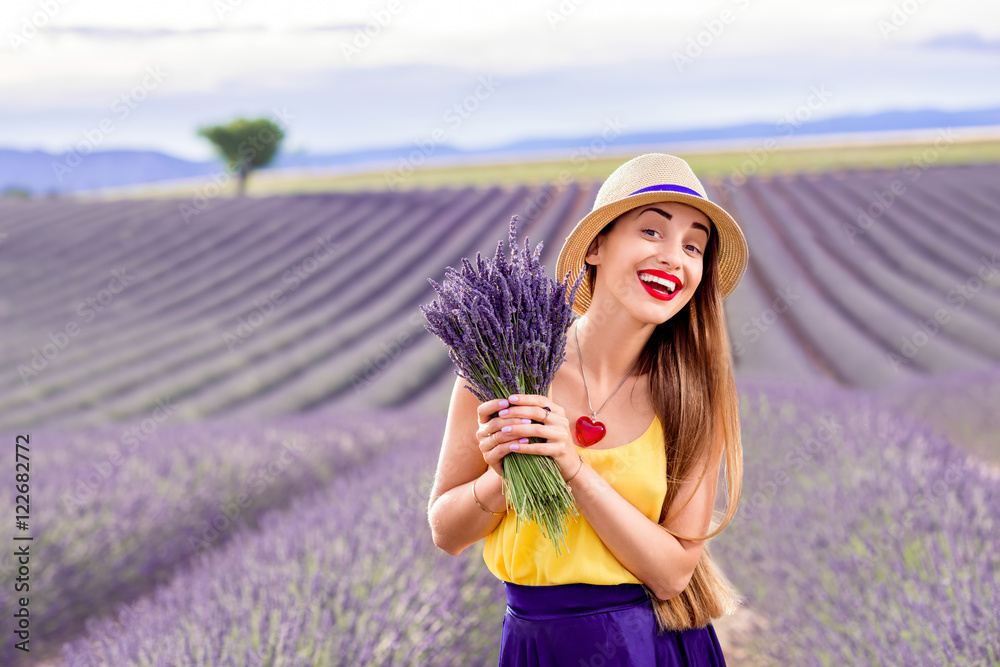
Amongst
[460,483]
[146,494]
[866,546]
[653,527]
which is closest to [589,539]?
[653,527]

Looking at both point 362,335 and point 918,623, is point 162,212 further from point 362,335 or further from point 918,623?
point 918,623

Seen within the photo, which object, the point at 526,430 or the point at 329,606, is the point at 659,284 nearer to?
the point at 526,430

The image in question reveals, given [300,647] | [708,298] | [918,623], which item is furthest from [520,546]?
[918,623]

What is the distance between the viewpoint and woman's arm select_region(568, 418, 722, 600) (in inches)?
45.3

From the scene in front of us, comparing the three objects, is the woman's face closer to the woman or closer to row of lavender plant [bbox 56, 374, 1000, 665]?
the woman

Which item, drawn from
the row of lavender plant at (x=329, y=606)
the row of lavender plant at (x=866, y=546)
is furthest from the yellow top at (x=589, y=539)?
the row of lavender plant at (x=866, y=546)

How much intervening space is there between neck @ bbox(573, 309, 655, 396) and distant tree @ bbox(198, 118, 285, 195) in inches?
1058

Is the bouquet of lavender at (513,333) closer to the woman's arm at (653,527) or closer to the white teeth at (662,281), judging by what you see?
the woman's arm at (653,527)

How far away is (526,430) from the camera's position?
Result: 1070 mm

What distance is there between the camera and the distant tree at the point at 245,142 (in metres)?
26.6

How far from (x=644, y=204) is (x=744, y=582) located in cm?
305

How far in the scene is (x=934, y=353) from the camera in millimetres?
9078

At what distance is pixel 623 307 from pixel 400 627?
4.39ft

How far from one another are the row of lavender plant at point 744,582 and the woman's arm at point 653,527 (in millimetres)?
1093
